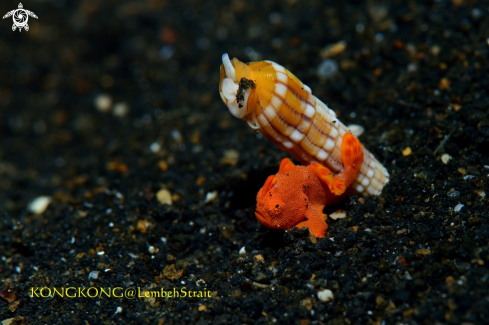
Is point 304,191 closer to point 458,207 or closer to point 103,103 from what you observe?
point 458,207

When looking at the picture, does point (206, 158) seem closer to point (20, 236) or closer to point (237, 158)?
point (237, 158)

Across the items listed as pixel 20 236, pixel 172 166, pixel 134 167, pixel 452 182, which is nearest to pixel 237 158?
pixel 172 166

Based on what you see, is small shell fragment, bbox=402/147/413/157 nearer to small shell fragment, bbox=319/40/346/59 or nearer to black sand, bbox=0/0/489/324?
black sand, bbox=0/0/489/324

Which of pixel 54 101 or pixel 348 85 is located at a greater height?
pixel 54 101

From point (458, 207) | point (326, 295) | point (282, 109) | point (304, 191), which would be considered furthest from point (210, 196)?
point (458, 207)

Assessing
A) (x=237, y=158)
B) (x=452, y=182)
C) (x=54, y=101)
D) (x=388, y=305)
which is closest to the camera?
(x=388, y=305)

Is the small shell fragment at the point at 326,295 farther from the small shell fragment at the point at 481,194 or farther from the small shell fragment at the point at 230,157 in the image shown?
the small shell fragment at the point at 230,157

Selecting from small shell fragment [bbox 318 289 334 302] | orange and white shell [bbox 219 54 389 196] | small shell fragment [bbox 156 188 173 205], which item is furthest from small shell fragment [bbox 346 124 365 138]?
small shell fragment [bbox 156 188 173 205]
